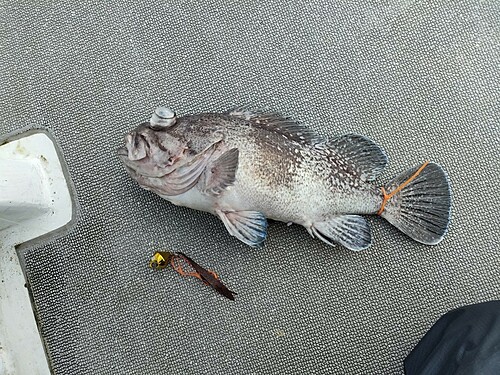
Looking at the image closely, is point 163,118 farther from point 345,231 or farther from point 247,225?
point 345,231

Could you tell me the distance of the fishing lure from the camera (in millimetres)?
1542

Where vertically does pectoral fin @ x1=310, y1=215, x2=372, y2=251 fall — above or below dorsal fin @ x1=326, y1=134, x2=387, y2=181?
below

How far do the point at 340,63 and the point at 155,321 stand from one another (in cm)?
96

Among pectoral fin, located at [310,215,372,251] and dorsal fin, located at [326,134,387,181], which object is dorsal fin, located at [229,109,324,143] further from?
pectoral fin, located at [310,215,372,251]

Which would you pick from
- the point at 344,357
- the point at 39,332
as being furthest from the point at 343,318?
the point at 39,332

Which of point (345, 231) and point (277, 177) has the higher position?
point (277, 177)

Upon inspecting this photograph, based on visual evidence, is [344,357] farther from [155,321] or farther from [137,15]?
[137,15]

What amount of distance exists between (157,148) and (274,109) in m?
0.44

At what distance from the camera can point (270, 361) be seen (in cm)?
154

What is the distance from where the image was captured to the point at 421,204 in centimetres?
147

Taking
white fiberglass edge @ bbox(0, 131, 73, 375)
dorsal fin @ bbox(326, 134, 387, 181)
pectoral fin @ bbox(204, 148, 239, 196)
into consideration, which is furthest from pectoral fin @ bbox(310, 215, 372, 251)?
white fiberglass edge @ bbox(0, 131, 73, 375)

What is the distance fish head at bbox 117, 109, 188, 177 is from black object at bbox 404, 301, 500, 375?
2.51 feet

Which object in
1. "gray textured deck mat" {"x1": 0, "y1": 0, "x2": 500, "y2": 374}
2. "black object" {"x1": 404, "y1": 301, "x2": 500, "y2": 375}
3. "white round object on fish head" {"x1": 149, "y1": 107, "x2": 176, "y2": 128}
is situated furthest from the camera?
"gray textured deck mat" {"x1": 0, "y1": 0, "x2": 500, "y2": 374}

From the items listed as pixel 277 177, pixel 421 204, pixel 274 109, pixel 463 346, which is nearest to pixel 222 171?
pixel 277 177
